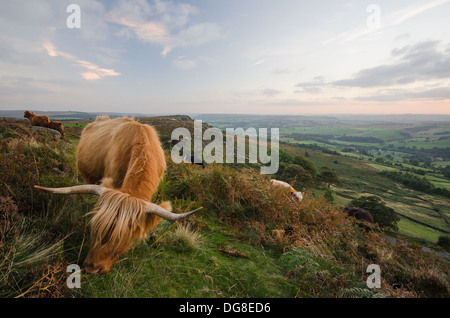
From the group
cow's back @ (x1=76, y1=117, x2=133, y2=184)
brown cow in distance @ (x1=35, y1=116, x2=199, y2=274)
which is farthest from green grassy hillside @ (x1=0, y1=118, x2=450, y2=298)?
cow's back @ (x1=76, y1=117, x2=133, y2=184)

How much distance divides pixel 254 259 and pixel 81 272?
3098 mm

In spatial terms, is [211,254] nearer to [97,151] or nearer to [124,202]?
[124,202]

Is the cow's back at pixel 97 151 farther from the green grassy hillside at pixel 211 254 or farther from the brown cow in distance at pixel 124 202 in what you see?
the green grassy hillside at pixel 211 254

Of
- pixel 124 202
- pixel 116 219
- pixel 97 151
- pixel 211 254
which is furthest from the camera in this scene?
pixel 97 151

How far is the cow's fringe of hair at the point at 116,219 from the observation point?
2.79 m

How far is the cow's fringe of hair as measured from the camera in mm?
2789

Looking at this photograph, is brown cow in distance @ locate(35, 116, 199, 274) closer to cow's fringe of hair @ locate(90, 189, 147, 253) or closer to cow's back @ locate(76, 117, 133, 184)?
cow's fringe of hair @ locate(90, 189, 147, 253)

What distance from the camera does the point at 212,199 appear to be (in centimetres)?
632

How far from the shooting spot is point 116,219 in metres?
2.80

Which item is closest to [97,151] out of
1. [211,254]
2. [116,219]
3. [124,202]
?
[124,202]

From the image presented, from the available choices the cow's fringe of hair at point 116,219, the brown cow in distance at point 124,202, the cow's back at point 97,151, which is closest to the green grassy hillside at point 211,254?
the brown cow in distance at point 124,202

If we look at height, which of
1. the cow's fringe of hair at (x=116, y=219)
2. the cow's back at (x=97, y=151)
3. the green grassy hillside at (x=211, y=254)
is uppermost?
the cow's back at (x=97, y=151)
